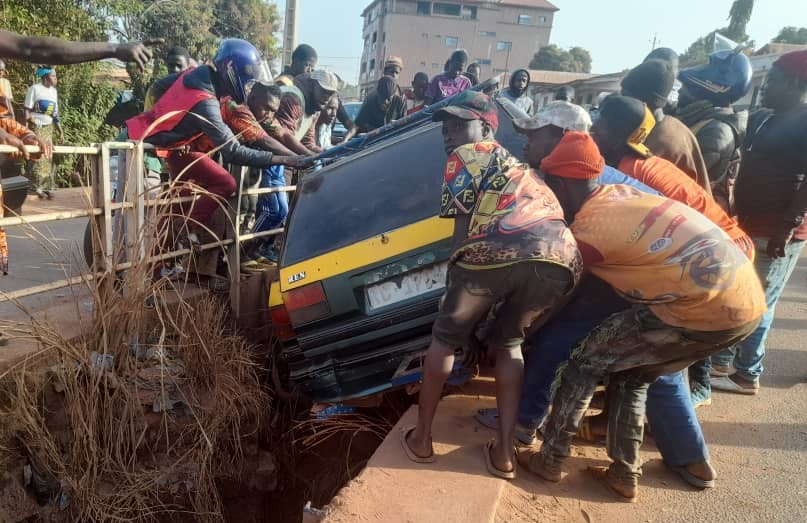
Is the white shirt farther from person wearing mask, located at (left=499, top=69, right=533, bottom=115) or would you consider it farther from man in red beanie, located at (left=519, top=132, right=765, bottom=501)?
man in red beanie, located at (left=519, top=132, right=765, bottom=501)

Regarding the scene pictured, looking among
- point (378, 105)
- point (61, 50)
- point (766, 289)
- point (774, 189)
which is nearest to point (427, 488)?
point (61, 50)

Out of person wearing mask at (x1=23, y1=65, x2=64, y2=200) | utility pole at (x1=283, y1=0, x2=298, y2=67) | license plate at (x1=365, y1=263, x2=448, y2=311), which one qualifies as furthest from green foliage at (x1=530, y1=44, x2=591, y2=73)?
license plate at (x1=365, y1=263, x2=448, y2=311)

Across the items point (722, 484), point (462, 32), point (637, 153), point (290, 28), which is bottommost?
point (722, 484)

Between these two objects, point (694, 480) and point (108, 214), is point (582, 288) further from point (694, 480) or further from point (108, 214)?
point (108, 214)

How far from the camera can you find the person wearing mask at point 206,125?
3.44 meters

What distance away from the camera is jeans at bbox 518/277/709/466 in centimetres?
246

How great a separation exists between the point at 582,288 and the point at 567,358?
0.34m

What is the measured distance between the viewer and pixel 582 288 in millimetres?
2518

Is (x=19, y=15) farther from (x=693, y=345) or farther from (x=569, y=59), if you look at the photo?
(x=569, y=59)

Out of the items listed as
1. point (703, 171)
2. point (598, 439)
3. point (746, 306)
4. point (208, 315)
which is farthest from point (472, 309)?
point (703, 171)

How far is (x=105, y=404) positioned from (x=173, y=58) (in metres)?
4.78

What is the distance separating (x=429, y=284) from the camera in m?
2.58

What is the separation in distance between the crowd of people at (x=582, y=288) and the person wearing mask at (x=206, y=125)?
173 centimetres

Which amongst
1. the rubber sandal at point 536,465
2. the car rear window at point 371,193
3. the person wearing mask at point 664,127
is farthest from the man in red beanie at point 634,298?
the person wearing mask at point 664,127
